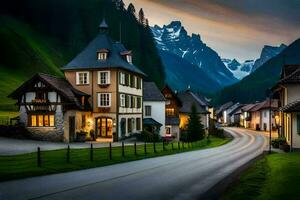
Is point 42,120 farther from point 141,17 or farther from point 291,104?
point 141,17

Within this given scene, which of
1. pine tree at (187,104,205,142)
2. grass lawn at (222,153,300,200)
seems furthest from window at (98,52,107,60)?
grass lawn at (222,153,300,200)

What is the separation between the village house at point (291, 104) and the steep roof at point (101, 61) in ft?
74.0

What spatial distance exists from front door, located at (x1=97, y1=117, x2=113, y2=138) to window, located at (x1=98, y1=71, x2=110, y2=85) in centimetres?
512

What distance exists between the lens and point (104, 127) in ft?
191

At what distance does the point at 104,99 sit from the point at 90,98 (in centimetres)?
208

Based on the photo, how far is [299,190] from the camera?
52.4ft

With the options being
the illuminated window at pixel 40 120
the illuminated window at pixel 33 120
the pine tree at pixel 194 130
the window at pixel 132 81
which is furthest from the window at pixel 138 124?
the illuminated window at pixel 33 120

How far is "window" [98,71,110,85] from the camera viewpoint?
5778cm

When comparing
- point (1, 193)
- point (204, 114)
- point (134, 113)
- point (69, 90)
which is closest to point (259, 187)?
point (1, 193)

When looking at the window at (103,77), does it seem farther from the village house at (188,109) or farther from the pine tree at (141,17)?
the pine tree at (141,17)

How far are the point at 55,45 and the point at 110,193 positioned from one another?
170 meters

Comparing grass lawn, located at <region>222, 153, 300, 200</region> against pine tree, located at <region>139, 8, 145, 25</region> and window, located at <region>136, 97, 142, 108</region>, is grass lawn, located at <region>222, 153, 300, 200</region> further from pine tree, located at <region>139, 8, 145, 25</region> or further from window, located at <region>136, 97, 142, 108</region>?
pine tree, located at <region>139, 8, 145, 25</region>

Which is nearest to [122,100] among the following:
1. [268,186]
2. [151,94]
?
[151,94]

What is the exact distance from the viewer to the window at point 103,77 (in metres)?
57.8
